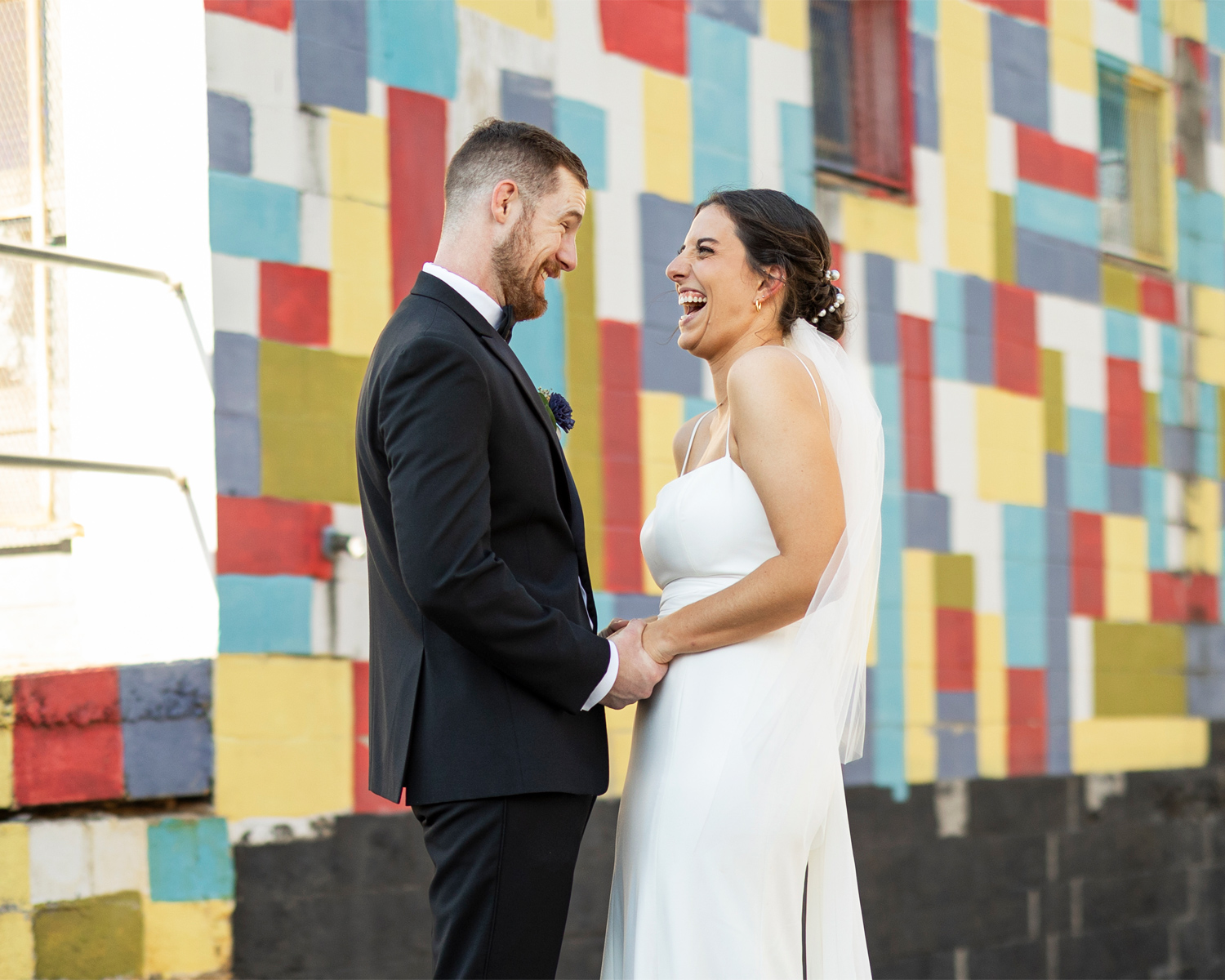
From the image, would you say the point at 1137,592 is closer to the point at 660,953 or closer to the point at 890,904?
the point at 890,904

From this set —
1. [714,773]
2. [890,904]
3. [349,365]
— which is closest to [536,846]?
[714,773]

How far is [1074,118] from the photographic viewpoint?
7070 mm

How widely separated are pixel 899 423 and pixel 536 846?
4.06m

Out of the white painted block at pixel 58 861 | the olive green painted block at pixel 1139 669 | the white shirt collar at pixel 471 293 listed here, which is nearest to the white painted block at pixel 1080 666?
the olive green painted block at pixel 1139 669

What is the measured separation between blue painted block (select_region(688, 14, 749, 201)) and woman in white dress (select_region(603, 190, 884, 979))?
103 inches

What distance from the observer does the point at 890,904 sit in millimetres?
5871

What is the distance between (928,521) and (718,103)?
78.3 inches

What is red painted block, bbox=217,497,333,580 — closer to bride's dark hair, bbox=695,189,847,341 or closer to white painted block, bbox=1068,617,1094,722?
bride's dark hair, bbox=695,189,847,341

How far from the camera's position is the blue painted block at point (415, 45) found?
440 centimetres

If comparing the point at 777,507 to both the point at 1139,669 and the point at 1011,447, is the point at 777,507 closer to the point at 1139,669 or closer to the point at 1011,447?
the point at 1011,447

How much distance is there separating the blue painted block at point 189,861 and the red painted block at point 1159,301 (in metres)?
5.44

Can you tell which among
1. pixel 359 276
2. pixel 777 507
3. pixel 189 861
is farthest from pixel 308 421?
pixel 777 507

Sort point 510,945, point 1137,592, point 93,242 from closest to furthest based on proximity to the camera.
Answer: point 510,945
point 93,242
point 1137,592

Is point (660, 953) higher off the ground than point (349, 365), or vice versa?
point (349, 365)
